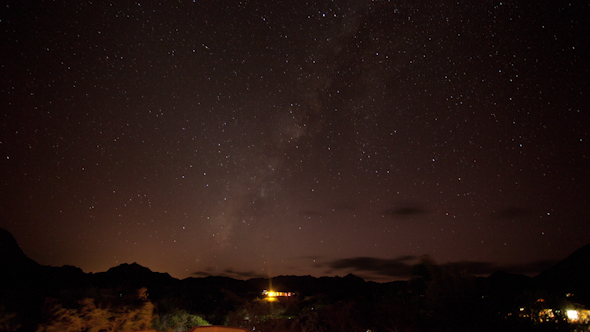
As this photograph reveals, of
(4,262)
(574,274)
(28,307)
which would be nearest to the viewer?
(28,307)

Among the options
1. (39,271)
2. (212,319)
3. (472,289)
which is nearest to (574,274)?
(472,289)

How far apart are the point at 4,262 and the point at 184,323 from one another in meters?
23.9

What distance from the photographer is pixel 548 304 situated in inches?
332

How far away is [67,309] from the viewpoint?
7930 millimetres

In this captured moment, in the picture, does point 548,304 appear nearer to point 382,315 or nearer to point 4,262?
point 382,315

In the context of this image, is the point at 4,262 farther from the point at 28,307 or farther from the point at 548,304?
the point at 548,304

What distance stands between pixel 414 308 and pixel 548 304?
12.1 feet

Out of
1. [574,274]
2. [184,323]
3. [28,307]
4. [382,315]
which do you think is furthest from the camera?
[574,274]

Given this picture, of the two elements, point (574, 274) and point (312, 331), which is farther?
point (574, 274)

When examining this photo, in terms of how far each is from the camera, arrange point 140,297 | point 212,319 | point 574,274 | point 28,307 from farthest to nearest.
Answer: point 574,274, point 212,319, point 140,297, point 28,307

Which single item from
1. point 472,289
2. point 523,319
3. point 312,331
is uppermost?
point 472,289

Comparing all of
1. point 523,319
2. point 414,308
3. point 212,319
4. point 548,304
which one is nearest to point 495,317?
point 523,319

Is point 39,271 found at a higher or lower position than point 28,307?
higher

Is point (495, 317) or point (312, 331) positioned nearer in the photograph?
point (495, 317)
